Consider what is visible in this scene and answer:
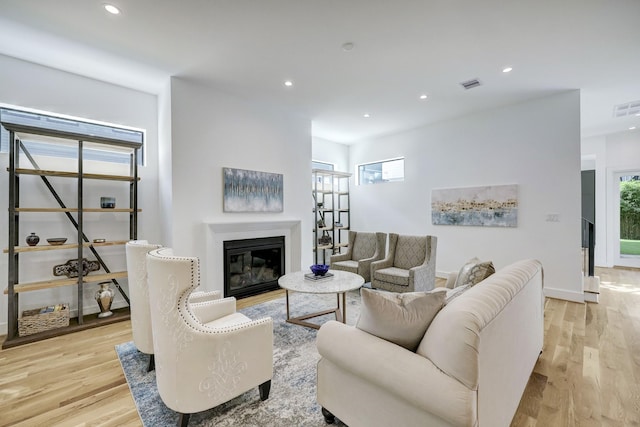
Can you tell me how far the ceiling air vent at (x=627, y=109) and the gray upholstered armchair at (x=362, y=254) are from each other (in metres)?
4.37

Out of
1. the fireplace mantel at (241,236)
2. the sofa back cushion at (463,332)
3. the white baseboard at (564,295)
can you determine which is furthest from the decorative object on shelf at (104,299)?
the white baseboard at (564,295)

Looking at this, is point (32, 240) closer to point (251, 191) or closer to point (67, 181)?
point (67, 181)

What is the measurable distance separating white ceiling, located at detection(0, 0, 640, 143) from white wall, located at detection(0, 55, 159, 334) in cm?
18

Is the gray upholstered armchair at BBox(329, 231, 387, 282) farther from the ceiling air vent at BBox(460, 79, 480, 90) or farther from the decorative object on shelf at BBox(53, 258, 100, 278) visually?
the decorative object on shelf at BBox(53, 258, 100, 278)

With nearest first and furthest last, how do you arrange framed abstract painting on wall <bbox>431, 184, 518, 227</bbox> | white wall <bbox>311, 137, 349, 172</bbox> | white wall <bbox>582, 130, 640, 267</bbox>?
framed abstract painting on wall <bbox>431, 184, 518, 227</bbox> < white wall <bbox>582, 130, 640, 267</bbox> < white wall <bbox>311, 137, 349, 172</bbox>

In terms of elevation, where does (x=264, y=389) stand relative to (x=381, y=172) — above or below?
below

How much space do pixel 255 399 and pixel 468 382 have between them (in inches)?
57.8

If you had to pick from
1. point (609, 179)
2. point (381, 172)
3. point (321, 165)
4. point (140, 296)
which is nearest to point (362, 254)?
point (381, 172)

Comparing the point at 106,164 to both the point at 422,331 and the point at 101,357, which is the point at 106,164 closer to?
the point at 101,357

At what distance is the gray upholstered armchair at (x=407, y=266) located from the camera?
398 cm

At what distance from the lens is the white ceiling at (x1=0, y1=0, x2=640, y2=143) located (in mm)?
2375

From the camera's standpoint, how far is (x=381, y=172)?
6.54 metres

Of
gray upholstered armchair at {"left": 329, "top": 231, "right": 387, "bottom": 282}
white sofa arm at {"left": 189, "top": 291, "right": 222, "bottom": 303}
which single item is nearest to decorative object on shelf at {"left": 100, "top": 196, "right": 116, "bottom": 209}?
white sofa arm at {"left": 189, "top": 291, "right": 222, "bottom": 303}

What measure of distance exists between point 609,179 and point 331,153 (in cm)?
611
